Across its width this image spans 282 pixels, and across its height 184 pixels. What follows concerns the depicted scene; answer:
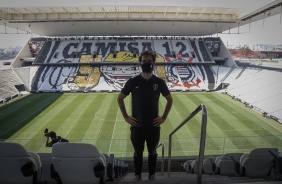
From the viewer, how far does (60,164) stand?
2.53m

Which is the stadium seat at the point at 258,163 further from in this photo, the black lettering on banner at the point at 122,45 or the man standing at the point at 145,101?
the black lettering on banner at the point at 122,45

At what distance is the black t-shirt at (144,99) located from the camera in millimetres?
3391

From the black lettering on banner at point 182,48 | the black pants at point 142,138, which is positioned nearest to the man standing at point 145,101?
the black pants at point 142,138

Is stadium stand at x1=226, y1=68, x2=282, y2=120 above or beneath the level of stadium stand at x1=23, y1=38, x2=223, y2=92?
beneath

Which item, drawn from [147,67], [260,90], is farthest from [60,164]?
[260,90]

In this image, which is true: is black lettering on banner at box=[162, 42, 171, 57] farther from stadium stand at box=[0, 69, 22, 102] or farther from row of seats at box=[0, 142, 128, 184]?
row of seats at box=[0, 142, 128, 184]

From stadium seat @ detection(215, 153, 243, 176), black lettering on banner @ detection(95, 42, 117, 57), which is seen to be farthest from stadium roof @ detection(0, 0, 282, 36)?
stadium seat @ detection(215, 153, 243, 176)

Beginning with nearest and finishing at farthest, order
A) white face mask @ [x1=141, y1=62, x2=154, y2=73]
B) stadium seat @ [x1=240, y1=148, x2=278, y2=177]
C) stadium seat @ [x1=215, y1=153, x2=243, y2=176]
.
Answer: stadium seat @ [x1=240, y1=148, x2=278, y2=177], white face mask @ [x1=141, y1=62, x2=154, y2=73], stadium seat @ [x1=215, y1=153, x2=243, y2=176]

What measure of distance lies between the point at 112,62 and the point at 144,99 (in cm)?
3206

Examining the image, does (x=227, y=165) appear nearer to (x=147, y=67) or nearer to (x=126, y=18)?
(x=147, y=67)

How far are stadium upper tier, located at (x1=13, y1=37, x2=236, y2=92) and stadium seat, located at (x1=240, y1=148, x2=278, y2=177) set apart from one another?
25993mm

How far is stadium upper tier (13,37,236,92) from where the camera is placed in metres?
30.0

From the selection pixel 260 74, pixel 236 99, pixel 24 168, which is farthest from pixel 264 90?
pixel 24 168

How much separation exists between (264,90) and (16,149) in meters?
25.3
